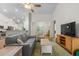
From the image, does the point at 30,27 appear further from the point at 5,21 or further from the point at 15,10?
the point at 5,21

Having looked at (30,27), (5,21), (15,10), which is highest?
(15,10)

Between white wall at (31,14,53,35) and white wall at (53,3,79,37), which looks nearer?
white wall at (31,14,53,35)

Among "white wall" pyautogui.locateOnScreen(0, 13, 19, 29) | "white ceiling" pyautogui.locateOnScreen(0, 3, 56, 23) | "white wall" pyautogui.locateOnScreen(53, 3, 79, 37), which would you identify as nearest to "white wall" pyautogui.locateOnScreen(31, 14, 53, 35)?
"white ceiling" pyautogui.locateOnScreen(0, 3, 56, 23)

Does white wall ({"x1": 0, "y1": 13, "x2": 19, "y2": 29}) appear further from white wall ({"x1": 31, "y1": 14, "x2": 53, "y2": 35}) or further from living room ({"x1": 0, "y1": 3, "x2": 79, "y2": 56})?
white wall ({"x1": 31, "y1": 14, "x2": 53, "y2": 35})

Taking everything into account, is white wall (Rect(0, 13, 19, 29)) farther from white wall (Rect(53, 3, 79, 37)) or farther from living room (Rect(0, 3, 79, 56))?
white wall (Rect(53, 3, 79, 37))

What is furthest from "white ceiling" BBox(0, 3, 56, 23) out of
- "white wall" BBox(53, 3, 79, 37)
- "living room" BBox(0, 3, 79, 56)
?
"white wall" BBox(53, 3, 79, 37)

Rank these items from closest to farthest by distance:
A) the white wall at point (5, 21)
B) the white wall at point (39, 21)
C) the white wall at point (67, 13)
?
the white wall at point (5, 21) < the white wall at point (39, 21) < the white wall at point (67, 13)

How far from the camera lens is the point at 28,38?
5.64 m

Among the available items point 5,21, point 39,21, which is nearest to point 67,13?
point 39,21

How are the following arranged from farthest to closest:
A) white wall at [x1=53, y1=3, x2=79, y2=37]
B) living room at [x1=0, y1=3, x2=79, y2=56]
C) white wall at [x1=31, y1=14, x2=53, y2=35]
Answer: white wall at [x1=53, y1=3, x2=79, y2=37]
white wall at [x1=31, y1=14, x2=53, y2=35]
living room at [x1=0, y1=3, x2=79, y2=56]

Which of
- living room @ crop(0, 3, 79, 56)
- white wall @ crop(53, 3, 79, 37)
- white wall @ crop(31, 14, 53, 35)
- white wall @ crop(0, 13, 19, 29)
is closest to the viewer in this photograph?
white wall @ crop(0, 13, 19, 29)

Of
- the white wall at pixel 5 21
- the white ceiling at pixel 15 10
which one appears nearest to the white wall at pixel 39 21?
the white ceiling at pixel 15 10

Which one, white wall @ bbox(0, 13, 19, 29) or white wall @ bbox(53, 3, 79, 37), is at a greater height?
white wall @ bbox(53, 3, 79, 37)

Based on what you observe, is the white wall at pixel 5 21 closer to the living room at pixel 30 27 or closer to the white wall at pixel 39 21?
the living room at pixel 30 27
